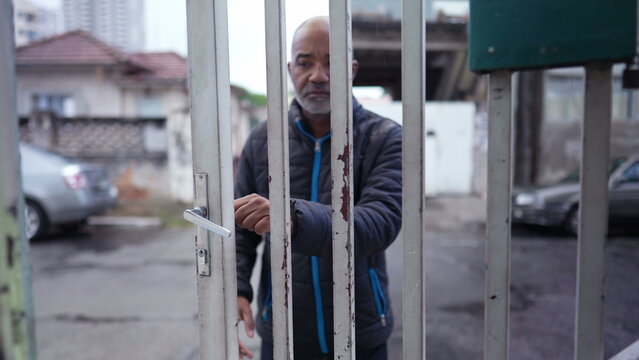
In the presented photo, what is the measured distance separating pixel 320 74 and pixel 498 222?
2.08 feet

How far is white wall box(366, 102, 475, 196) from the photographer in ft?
35.6

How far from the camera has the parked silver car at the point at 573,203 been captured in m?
7.27

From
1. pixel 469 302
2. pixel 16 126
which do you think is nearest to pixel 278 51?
pixel 16 126

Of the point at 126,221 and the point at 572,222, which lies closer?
the point at 572,222

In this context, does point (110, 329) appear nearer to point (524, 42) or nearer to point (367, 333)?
point (367, 333)

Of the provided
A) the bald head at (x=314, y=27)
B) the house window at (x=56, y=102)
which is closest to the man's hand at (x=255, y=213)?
the bald head at (x=314, y=27)

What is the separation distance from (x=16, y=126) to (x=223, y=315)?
0.51 metres

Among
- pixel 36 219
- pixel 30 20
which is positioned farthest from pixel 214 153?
pixel 30 20

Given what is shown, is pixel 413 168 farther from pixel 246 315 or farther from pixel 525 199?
pixel 525 199

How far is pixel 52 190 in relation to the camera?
→ 292 inches

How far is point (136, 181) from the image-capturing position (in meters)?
12.1

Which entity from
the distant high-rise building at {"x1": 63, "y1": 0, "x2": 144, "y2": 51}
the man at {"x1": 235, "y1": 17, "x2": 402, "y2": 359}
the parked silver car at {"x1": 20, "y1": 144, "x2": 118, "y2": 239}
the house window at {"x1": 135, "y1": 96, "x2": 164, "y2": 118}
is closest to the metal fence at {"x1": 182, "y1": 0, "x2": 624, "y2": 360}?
the man at {"x1": 235, "y1": 17, "x2": 402, "y2": 359}

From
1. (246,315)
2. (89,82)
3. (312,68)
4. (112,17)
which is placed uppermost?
(112,17)

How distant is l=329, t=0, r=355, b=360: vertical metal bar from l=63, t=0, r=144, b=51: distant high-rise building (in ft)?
294
